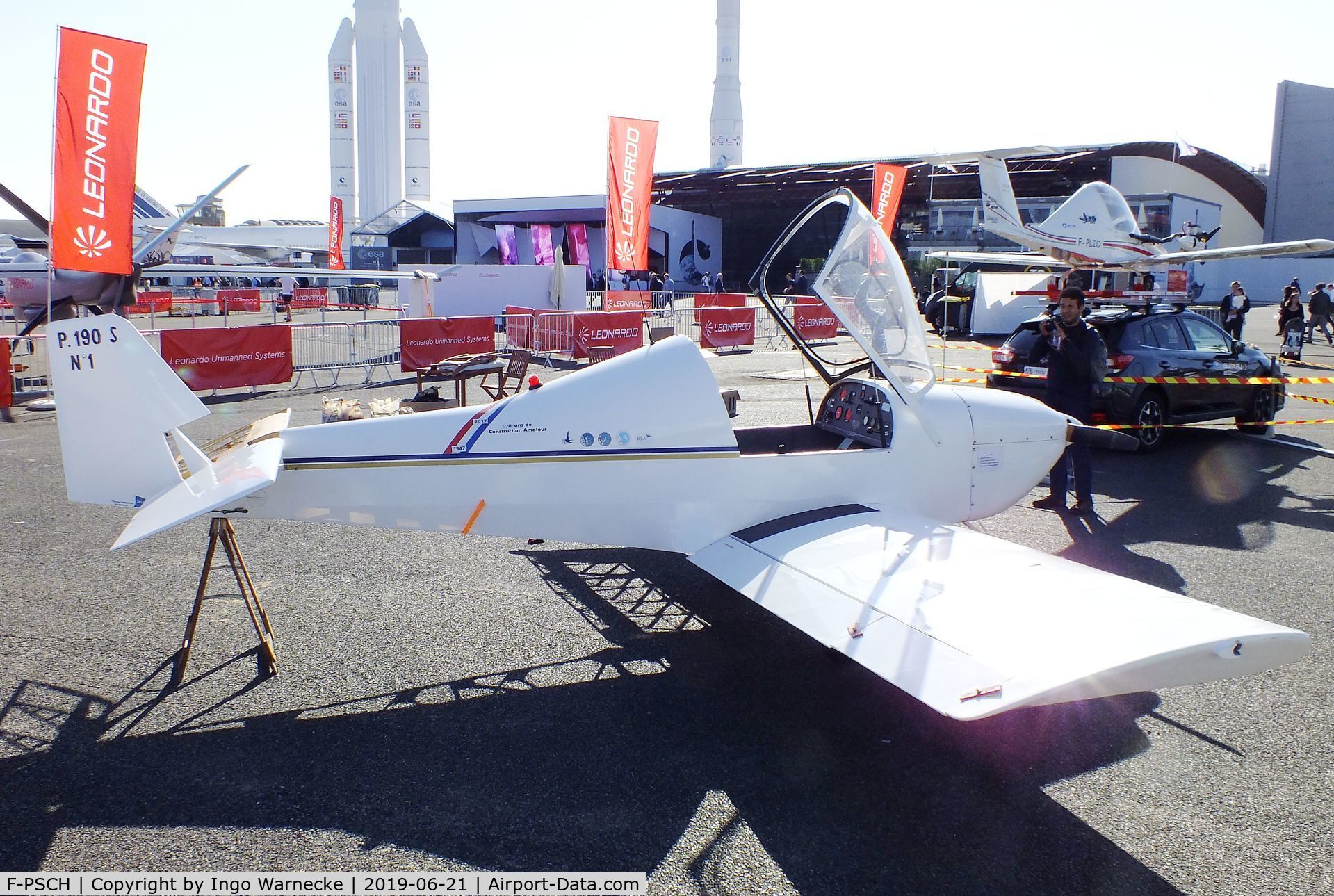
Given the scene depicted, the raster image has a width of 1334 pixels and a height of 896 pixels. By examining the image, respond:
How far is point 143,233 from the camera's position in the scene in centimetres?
2669

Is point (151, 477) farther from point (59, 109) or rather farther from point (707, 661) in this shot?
point (59, 109)

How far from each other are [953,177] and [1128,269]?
94.4 feet

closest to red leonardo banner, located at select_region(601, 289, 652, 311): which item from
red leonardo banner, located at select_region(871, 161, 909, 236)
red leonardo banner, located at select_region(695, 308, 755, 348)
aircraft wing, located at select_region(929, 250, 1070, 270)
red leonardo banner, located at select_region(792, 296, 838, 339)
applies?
red leonardo banner, located at select_region(695, 308, 755, 348)

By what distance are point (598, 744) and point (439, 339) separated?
47.2ft

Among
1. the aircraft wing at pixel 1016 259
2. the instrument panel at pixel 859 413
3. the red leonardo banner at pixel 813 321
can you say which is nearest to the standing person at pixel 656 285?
the red leonardo banner at pixel 813 321

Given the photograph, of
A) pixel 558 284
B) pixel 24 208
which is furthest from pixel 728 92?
pixel 24 208

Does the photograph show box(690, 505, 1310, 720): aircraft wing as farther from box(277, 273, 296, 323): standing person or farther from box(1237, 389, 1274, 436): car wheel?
box(277, 273, 296, 323): standing person

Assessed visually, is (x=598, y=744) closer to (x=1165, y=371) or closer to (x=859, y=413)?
(x=859, y=413)

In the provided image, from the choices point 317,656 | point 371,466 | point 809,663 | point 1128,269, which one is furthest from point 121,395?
point 1128,269

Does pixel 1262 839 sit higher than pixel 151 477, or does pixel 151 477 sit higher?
pixel 151 477

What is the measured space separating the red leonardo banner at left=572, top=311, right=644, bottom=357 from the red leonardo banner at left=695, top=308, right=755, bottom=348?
2.05m

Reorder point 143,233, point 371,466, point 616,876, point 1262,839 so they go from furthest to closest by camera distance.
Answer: point 143,233 → point 371,466 → point 1262,839 → point 616,876

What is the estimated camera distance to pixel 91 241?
888 centimetres

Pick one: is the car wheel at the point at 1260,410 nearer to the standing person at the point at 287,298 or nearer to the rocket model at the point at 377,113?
the standing person at the point at 287,298
